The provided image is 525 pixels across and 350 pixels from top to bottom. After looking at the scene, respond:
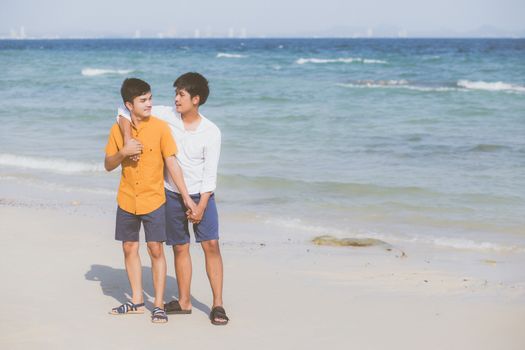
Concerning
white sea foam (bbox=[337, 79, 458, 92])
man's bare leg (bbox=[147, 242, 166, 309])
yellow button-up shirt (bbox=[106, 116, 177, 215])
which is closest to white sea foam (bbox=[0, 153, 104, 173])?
man's bare leg (bbox=[147, 242, 166, 309])

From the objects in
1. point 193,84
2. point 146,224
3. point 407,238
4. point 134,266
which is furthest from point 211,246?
point 407,238

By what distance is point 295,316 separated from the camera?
5.19 meters

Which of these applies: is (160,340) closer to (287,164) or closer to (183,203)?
(183,203)

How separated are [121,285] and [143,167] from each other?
4.67 feet

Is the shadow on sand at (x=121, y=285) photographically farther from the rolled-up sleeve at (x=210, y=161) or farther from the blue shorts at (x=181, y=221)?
the rolled-up sleeve at (x=210, y=161)

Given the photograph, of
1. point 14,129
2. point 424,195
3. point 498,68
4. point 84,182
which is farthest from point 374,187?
point 498,68

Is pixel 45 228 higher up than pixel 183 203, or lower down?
lower down

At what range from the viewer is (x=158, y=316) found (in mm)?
4961

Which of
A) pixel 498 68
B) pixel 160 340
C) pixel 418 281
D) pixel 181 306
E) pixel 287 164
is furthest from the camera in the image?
pixel 498 68

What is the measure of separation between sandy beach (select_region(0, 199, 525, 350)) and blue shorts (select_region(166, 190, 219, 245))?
1.86ft

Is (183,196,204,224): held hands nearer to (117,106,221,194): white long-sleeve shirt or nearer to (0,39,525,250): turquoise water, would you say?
(117,106,221,194): white long-sleeve shirt

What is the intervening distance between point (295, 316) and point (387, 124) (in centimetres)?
1349

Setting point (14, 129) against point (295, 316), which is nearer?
point (295, 316)

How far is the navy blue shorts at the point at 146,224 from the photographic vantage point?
4867mm
